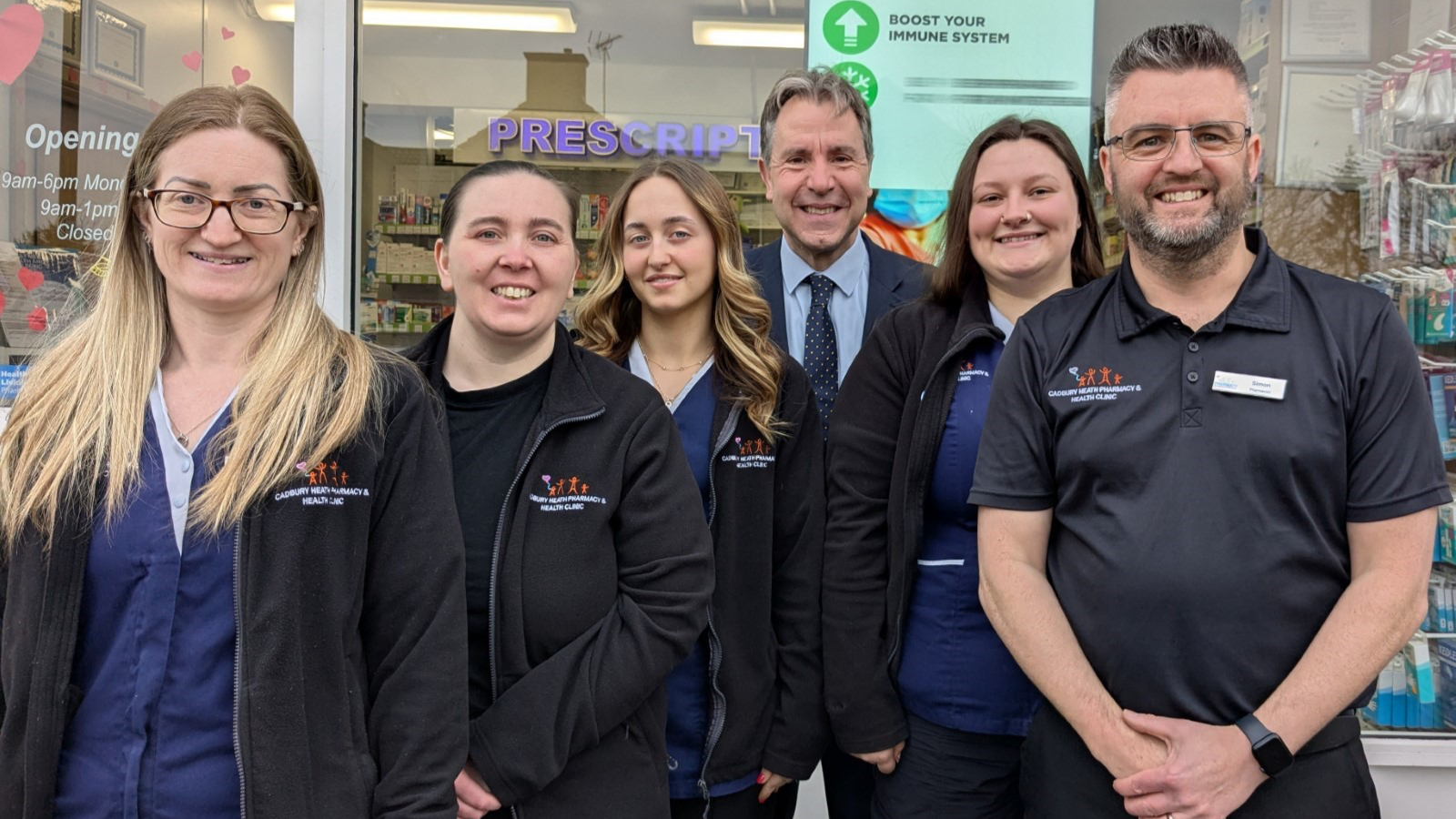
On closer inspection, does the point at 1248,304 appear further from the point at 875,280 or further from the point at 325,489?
the point at 325,489

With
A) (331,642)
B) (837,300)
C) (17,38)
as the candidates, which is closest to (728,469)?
(837,300)

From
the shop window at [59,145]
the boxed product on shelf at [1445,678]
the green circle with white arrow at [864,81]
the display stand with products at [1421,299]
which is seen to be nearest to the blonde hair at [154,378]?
the shop window at [59,145]

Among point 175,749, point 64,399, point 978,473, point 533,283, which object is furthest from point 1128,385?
point 64,399

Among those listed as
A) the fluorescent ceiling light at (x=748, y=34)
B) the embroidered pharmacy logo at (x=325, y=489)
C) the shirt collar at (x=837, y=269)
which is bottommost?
the embroidered pharmacy logo at (x=325, y=489)

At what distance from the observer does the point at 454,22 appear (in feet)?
14.5

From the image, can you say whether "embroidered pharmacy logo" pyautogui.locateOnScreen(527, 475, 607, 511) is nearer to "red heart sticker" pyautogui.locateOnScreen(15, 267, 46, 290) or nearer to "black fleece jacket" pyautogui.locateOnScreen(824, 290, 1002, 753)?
"black fleece jacket" pyautogui.locateOnScreen(824, 290, 1002, 753)

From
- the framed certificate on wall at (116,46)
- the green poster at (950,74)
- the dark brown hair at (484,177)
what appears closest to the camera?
the dark brown hair at (484,177)

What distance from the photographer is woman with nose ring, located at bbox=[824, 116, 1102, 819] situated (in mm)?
2023

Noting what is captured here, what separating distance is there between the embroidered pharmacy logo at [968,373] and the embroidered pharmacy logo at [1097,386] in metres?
0.31

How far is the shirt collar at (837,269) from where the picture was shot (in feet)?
8.73

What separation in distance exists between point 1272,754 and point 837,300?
1455 mm

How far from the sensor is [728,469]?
209 cm

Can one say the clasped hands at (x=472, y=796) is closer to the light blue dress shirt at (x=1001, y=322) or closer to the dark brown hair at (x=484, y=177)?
the dark brown hair at (x=484, y=177)

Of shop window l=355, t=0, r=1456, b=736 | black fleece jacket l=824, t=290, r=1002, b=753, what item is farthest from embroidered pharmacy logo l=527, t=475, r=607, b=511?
shop window l=355, t=0, r=1456, b=736
